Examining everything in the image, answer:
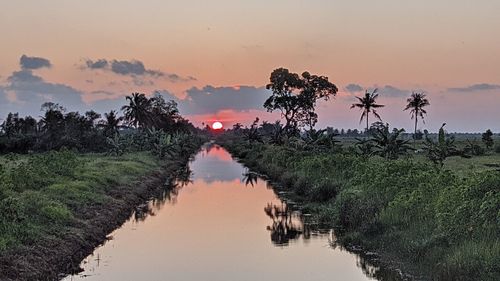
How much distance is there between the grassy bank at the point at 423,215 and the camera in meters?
12.5

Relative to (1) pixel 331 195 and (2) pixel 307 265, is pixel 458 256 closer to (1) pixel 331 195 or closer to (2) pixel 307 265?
(2) pixel 307 265

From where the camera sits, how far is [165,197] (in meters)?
32.6

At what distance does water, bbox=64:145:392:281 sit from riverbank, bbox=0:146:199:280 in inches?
28.3

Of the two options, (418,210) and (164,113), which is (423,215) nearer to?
(418,210)

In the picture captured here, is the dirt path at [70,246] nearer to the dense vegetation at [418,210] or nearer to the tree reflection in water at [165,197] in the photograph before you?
the tree reflection in water at [165,197]

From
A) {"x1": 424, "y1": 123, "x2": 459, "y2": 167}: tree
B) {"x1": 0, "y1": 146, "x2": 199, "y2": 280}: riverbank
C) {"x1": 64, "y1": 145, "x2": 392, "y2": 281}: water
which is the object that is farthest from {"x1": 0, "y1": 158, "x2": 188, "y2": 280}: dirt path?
{"x1": 424, "y1": 123, "x2": 459, "y2": 167}: tree

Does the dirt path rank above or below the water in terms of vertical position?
above

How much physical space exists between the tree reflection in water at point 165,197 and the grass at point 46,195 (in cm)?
187

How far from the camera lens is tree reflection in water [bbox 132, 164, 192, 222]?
25.9 m

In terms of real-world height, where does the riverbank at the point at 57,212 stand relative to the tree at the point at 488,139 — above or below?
below

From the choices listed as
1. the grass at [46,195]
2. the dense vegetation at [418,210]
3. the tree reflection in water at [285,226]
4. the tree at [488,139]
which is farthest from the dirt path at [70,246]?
the tree at [488,139]

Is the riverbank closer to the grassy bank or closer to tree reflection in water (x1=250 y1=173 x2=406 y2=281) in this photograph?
tree reflection in water (x1=250 y1=173 x2=406 y2=281)

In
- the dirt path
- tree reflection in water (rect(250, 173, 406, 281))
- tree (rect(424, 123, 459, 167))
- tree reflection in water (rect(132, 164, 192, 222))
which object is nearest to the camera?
the dirt path

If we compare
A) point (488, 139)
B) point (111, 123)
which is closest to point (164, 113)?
point (111, 123)
